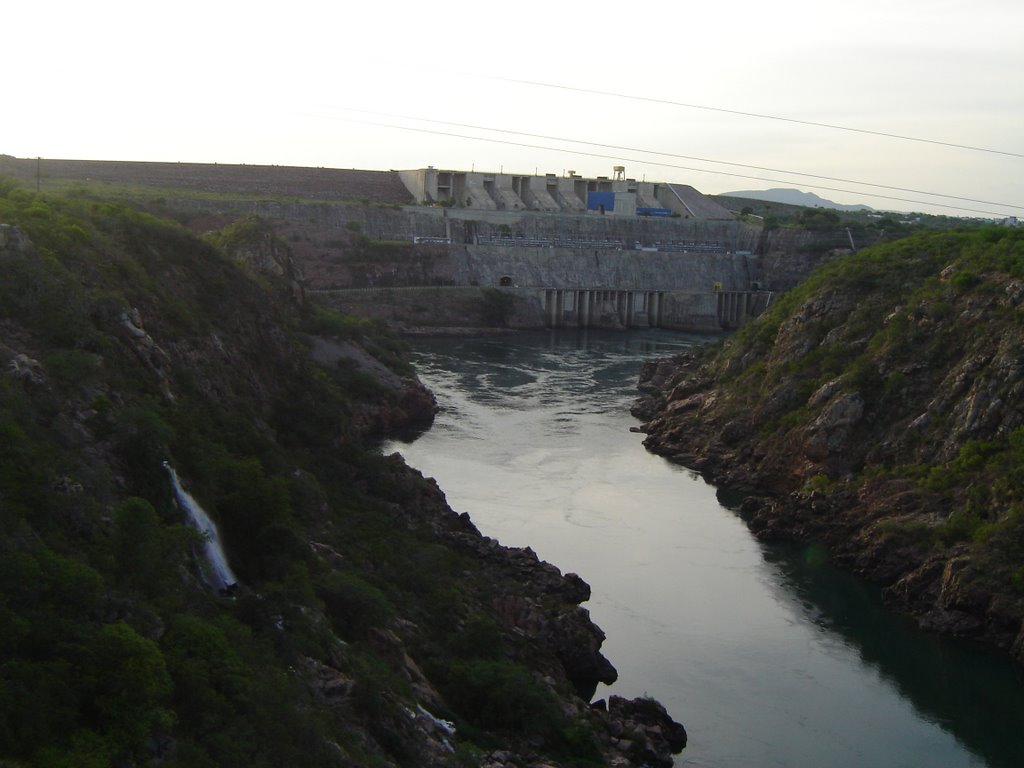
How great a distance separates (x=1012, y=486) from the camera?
31.8 m

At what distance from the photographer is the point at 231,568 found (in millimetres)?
20859

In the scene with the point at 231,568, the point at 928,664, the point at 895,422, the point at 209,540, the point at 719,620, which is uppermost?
the point at 209,540

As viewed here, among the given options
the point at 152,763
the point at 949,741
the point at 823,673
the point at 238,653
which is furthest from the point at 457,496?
the point at 152,763

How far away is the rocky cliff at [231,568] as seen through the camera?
14297 mm

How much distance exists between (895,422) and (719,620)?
12180 millimetres

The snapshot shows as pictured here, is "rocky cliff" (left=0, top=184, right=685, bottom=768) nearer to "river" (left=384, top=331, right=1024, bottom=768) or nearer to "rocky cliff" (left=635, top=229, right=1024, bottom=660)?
"river" (left=384, top=331, right=1024, bottom=768)

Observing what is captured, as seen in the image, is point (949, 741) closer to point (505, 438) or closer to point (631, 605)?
point (631, 605)

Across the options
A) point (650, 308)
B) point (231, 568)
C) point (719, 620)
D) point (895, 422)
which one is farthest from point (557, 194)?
point (231, 568)

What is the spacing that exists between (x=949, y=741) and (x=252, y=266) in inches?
1246

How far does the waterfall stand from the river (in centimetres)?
808

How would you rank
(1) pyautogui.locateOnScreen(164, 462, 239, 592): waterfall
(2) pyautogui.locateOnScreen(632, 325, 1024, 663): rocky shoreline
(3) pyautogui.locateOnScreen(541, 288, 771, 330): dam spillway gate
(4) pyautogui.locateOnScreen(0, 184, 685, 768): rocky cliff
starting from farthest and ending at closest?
(3) pyautogui.locateOnScreen(541, 288, 771, 330): dam spillway gate
(2) pyautogui.locateOnScreen(632, 325, 1024, 663): rocky shoreline
(1) pyautogui.locateOnScreen(164, 462, 239, 592): waterfall
(4) pyautogui.locateOnScreen(0, 184, 685, 768): rocky cliff

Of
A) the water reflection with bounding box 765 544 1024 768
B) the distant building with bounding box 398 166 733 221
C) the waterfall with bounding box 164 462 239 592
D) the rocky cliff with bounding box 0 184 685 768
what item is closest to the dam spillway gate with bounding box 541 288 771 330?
the distant building with bounding box 398 166 733 221

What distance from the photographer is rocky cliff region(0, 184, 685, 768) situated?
14.3 m

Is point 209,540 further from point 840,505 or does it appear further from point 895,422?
point 895,422
